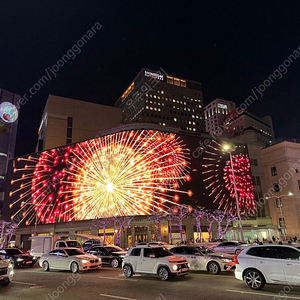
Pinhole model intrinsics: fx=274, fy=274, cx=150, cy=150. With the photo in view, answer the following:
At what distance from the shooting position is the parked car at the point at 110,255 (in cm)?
2020

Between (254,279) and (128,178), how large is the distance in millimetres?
46380

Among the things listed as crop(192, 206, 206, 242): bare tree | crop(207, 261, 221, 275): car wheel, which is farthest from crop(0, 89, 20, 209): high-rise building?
crop(207, 261, 221, 275): car wheel

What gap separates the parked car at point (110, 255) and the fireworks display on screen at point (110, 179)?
3124 centimetres

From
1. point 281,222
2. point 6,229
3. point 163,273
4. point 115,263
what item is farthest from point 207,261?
point 6,229

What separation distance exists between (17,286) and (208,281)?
8.84 metres

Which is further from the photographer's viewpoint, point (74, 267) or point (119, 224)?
point (119, 224)

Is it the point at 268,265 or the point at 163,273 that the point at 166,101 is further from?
the point at 268,265

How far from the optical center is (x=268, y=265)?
10.3 metres

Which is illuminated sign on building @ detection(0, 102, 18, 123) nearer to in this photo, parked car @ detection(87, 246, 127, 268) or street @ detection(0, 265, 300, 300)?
parked car @ detection(87, 246, 127, 268)

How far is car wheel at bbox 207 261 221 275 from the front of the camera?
15156 millimetres

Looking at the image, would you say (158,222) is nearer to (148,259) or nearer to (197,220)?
(197,220)

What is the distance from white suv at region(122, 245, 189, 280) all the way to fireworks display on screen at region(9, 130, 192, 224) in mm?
38340

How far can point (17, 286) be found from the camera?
1268 centimetres

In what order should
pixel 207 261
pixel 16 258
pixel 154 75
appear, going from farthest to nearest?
pixel 154 75 → pixel 16 258 → pixel 207 261
